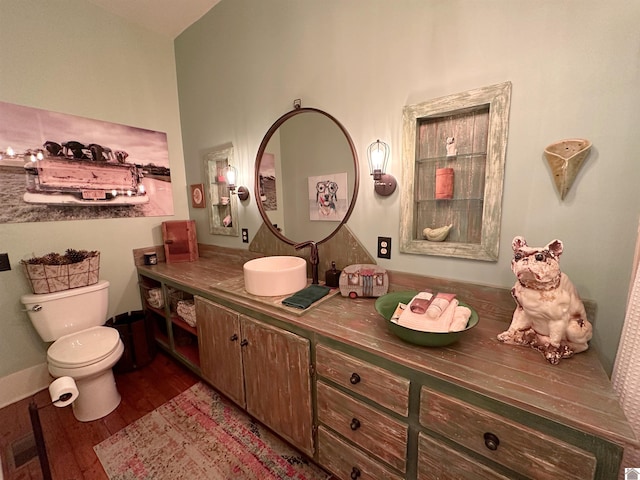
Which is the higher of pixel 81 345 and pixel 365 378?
pixel 365 378

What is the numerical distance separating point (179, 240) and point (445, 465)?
2.48 metres

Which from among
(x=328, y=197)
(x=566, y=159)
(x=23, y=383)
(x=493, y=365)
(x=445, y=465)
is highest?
(x=566, y=159)

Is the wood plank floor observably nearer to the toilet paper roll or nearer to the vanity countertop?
the toilet paper roll

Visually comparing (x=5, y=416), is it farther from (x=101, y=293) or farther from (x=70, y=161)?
(x=70, y=161)

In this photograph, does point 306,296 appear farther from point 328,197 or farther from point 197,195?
point 197,195

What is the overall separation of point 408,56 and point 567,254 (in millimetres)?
1122

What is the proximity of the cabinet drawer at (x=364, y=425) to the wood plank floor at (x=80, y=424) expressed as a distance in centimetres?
124

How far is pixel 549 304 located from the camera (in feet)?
2.74

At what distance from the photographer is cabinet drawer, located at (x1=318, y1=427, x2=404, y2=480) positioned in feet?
3.29

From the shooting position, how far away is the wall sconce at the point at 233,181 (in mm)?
2051

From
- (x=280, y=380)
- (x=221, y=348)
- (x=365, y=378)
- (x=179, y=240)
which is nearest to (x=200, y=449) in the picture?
(x=221, y=348)

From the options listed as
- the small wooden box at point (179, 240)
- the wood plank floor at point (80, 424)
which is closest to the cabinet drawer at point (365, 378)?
the wood plank floor at point (80, 424)

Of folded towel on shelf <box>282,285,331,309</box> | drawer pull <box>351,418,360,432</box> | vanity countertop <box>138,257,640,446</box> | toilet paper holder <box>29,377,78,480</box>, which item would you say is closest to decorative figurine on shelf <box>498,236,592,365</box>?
vanity countertop <box>138,257,640,446</box>

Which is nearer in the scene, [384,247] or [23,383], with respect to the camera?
[384,247]
